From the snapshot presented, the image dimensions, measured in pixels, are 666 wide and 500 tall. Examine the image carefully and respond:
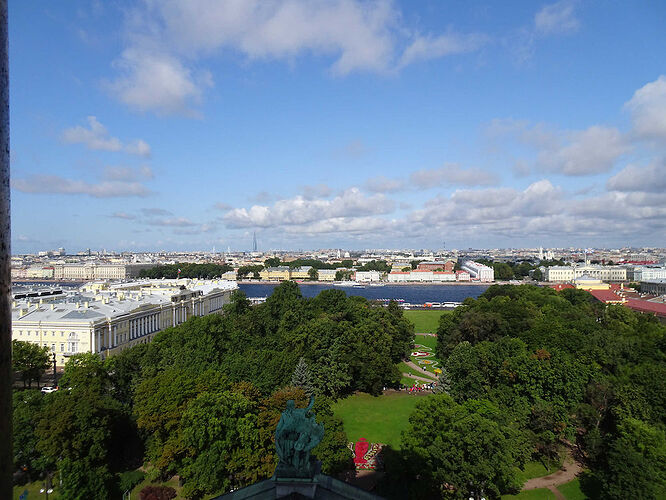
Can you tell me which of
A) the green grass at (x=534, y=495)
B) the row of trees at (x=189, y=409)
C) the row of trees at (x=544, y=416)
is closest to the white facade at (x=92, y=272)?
the row of trees at (x=189, y=409)

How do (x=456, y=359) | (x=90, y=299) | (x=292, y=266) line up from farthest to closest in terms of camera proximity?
(x=292, y=266) < (x=90, y=299) < (x=456, y=359)

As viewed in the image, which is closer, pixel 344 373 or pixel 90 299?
pixel 344 373

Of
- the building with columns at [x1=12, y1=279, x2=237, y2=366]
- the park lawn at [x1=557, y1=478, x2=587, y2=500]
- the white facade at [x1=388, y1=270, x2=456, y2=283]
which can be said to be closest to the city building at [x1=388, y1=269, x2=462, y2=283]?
the white facade at [x1=388, y1=270, x2=456, y2=283]

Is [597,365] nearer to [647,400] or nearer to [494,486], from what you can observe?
[647,400]

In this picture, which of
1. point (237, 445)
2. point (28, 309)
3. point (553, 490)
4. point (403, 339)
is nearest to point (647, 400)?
point (553, 490)

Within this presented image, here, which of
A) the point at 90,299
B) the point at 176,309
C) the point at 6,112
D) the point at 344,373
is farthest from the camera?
the point at 176,309

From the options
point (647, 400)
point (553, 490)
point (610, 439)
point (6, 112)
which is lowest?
point (553, 490)
